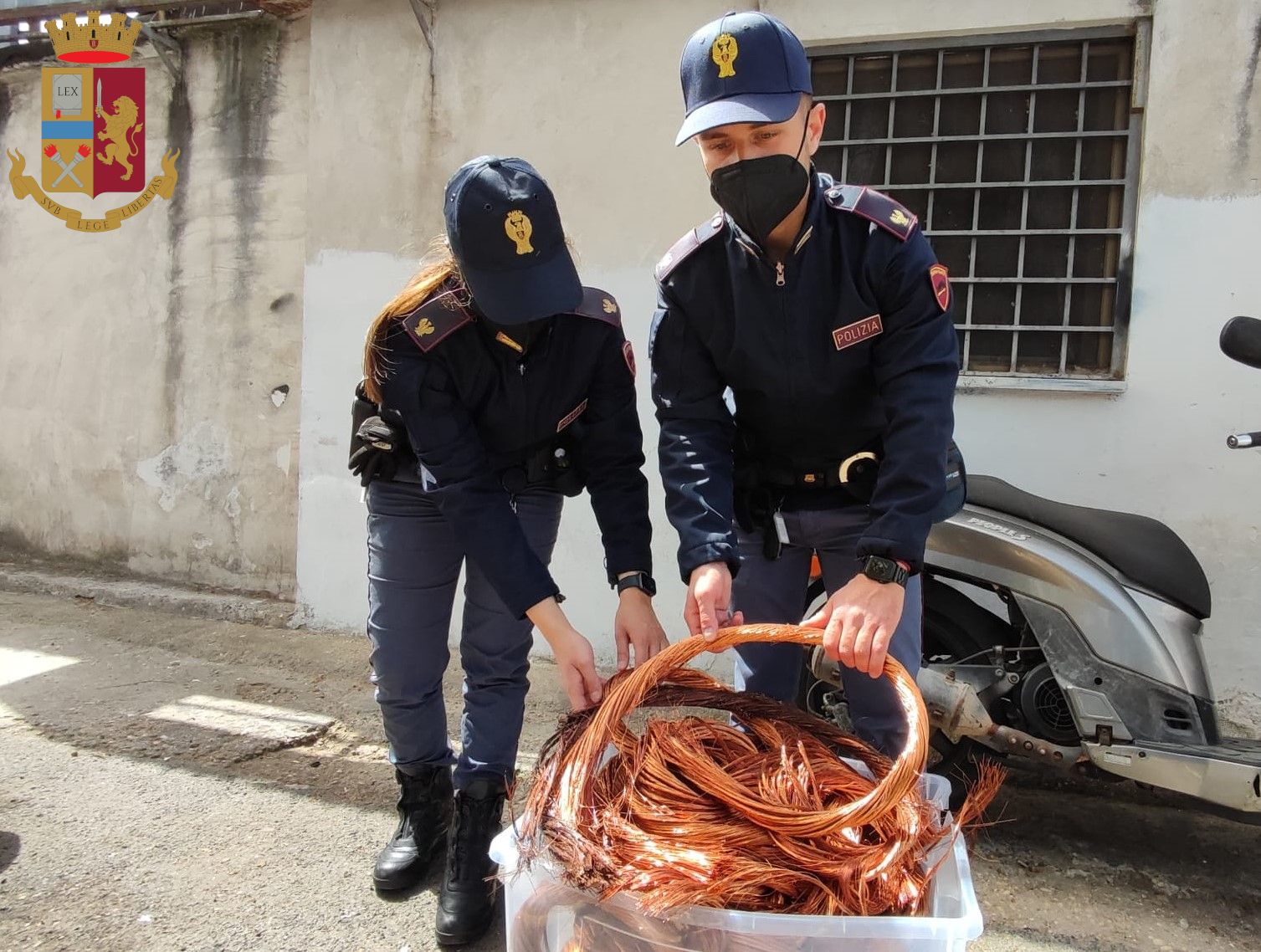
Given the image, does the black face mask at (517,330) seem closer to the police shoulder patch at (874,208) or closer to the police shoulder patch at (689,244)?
the police shoulder patch at (689,244)

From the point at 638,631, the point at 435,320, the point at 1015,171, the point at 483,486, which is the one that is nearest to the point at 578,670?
the point at 638,631

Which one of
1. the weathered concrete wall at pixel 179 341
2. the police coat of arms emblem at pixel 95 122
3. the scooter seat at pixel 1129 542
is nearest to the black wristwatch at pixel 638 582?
the scooter seat at pixel 1129 542

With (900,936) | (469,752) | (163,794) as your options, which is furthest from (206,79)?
(900,936)

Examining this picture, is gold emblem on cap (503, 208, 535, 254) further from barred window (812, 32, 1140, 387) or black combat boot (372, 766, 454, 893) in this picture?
barred window (812, 32, 1140, 387)

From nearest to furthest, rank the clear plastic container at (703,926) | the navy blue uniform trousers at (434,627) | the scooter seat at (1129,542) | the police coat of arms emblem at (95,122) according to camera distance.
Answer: the clear plastic container at (703,926), the navy blue uniform trousers at (434,627), the scooter seat at (1129,542), the police coat of arms emblem at (95,122)

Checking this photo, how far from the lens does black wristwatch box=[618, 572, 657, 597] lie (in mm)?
1889

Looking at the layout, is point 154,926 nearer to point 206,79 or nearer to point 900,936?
point 900,936

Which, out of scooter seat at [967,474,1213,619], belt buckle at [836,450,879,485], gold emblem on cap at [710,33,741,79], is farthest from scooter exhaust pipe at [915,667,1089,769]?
gold emblem on cap at [710,33,741,79]

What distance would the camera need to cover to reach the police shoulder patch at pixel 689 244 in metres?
1.80

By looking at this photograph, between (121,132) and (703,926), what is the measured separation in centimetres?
535

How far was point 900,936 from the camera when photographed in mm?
1203

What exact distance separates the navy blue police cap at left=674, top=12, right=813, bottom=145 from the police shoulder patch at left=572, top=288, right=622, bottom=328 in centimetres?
51

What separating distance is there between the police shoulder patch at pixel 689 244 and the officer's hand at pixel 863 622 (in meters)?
0.70

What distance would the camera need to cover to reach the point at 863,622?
1479mm
